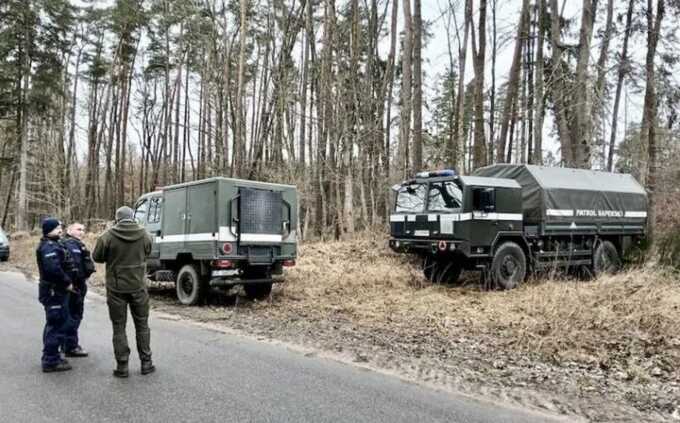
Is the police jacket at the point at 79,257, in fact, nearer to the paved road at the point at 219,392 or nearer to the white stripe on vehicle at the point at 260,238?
the paved road at the point at 219,392

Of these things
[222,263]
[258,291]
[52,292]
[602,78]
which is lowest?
[258,291]

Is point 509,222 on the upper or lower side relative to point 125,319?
upper

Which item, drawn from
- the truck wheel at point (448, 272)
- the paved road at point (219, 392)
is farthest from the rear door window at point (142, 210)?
the truck wheel at point (448, 272)

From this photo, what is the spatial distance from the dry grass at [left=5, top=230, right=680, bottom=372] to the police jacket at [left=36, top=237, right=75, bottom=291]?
14.1 ft

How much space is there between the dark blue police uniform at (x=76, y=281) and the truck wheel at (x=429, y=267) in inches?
327

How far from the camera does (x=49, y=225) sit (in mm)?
5512

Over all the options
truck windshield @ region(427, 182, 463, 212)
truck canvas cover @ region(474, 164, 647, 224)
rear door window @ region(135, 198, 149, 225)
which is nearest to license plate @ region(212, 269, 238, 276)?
rear door window @ region(135, 198, 149, 225)

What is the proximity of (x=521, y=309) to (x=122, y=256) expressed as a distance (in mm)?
6433

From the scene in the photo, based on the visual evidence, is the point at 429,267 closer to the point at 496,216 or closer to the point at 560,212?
the point at 496,216

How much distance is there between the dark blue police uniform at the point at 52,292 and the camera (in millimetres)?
5371

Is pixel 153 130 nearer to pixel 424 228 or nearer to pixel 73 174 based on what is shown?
pixel 73 174

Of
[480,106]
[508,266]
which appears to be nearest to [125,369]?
[508,266]

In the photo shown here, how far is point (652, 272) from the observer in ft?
36.9

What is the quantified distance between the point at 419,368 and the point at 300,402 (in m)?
1.77
